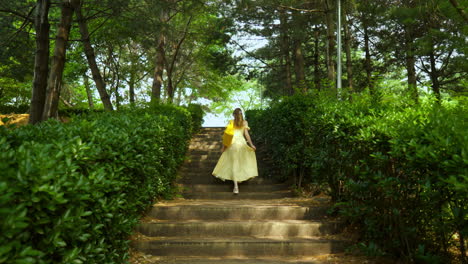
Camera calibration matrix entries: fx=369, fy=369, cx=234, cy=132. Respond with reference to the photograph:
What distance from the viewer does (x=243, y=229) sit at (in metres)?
5.47

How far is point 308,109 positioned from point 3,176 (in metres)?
5.78

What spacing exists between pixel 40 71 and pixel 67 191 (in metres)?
7.76

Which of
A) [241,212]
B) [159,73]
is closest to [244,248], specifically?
[241,212]

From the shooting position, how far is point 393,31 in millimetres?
20141

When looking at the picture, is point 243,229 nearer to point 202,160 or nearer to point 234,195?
point 234,195

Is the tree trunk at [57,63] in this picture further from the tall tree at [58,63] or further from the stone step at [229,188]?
the stone step at [229,188]

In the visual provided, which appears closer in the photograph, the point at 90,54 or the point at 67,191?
the point at 67,191

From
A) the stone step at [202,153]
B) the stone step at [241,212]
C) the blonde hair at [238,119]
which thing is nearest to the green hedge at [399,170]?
the stone step at [241,212]

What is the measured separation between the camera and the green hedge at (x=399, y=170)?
3068 millimetres

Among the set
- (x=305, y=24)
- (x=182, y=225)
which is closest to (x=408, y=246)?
(x=182, y=225)

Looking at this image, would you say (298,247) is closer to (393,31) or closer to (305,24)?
(305,24)

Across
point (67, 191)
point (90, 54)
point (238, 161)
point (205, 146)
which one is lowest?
point (67, 191)

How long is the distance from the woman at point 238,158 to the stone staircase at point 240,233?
62.9 inches

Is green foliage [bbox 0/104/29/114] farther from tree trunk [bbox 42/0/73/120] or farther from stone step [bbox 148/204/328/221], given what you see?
stone step [bbox 148/204/328/221]
